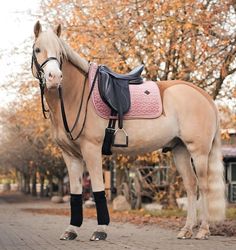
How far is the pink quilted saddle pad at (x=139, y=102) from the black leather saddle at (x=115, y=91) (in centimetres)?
9

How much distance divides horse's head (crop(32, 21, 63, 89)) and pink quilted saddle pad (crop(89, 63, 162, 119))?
75 centimetres

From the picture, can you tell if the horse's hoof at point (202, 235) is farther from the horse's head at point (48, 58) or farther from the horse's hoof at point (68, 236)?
the horse's head at point (48, 58)

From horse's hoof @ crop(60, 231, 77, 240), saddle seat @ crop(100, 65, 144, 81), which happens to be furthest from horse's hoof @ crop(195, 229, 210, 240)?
saddle seat @ crop(100, 65, 144, 81)

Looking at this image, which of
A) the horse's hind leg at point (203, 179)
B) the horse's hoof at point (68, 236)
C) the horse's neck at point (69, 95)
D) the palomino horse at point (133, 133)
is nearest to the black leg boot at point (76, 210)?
the palomino horse at point (133, 133)

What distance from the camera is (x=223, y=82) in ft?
64.7

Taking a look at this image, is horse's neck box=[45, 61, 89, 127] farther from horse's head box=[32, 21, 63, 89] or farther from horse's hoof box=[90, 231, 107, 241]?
horse's hoof box=[90, 231, 107, 241]

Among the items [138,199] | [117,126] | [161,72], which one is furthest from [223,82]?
[117,126]

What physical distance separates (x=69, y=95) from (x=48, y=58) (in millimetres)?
836

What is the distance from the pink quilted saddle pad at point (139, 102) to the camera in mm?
8562

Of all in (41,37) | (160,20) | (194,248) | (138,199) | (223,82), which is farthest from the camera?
(138,199)

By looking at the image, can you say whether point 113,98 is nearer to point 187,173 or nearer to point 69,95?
point 69,95

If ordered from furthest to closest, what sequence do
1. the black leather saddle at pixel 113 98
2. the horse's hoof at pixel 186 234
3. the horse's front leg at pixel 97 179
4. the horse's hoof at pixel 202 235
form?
the horse's hoof at pixel 186 234, the horse's hoof at pixel 202 235, the black leather saddle at pixel 113 98, the horse's front leg at pixel 97 179

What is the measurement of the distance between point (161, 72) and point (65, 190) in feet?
126

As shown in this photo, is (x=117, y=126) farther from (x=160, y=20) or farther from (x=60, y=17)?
(x=60, y=17)
